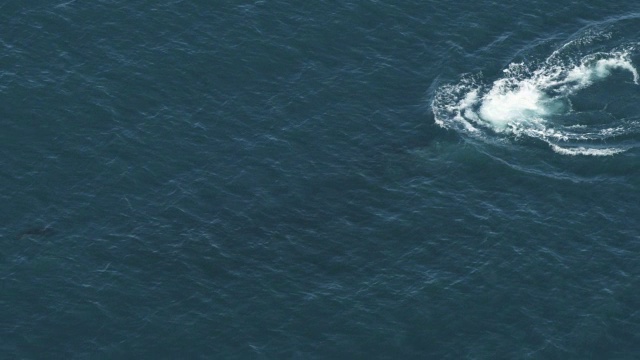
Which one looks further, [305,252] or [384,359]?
[305,252]

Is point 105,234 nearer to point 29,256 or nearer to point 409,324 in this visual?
point 29,256

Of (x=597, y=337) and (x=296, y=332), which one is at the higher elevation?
(x=597, y=337)

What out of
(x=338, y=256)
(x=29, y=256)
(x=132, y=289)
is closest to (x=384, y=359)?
(x=338, y=256)

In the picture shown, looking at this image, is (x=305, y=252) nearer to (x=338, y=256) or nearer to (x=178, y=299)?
(x=338, y=256)

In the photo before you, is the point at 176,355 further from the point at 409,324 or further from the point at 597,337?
the point at 597,337

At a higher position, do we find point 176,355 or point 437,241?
point 437,241

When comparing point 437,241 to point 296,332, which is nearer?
point 296,332

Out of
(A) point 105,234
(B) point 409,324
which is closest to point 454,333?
(B) point 409,324
